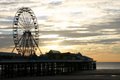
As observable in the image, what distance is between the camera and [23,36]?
233 feet

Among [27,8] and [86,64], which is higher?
[27,8]

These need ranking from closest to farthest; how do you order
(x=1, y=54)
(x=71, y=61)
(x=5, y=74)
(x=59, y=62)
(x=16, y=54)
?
1. (x=5, y=74)
2. (x=1, y=54)
3. (x=16, y=54)
4. (x=59, y=62)
5. (x=71, y=61)

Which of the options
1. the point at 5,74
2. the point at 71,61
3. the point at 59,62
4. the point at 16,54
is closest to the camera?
the point at 5,74

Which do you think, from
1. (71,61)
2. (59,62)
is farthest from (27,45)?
(71,61)

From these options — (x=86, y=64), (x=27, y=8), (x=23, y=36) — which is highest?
(x=27, y=8)

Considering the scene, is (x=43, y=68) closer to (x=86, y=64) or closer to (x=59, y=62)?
(x=59, y=62)

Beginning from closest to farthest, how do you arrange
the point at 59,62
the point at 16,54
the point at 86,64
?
the point at 16,54 < the point at 59,62 < the point at 86,64

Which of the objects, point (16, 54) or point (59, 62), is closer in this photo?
point (16, 54)

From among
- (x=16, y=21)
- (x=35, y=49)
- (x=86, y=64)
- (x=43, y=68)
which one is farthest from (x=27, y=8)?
(x=86, y=64)

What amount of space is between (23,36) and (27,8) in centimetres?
578

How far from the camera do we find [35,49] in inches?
2859

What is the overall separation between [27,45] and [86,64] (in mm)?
36854

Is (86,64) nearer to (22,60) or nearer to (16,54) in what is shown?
(16,54)

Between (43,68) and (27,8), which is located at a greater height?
(27,8)
